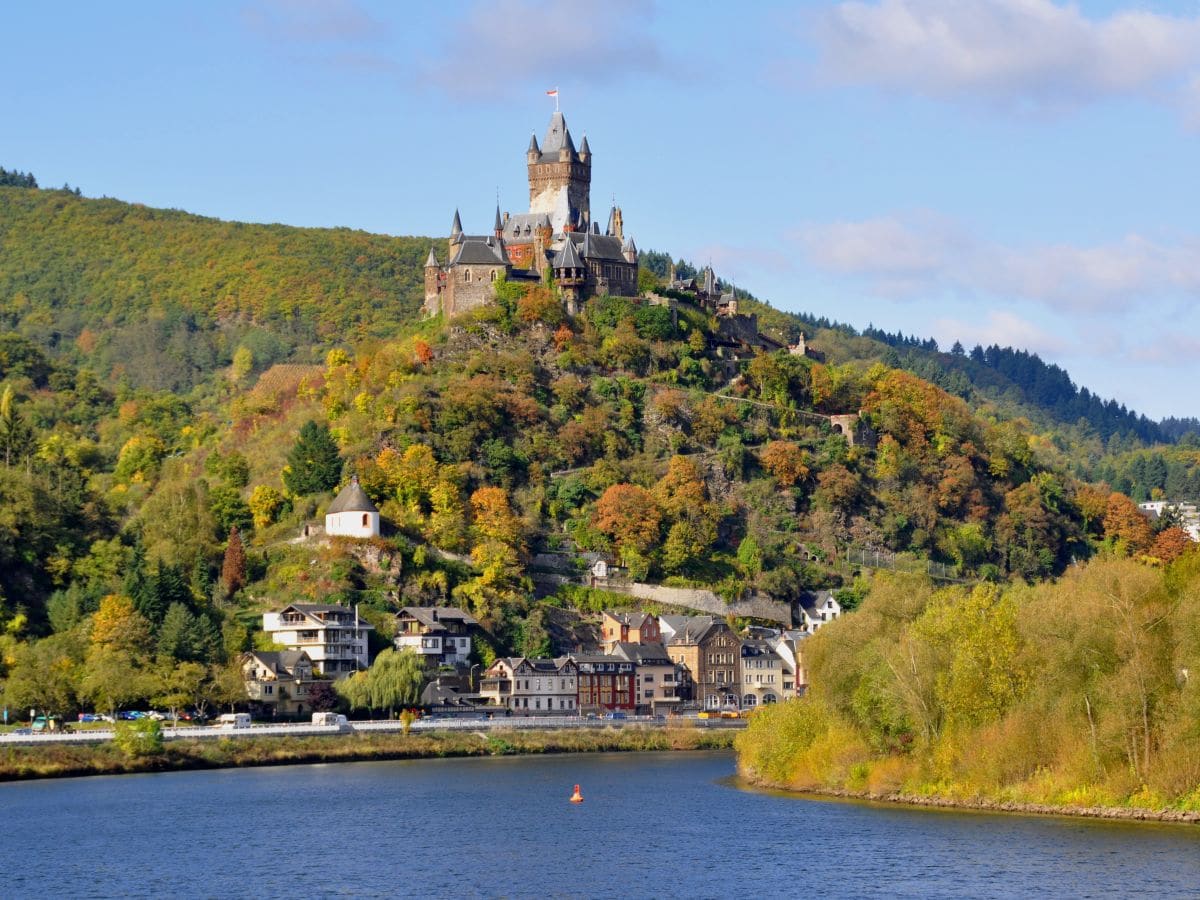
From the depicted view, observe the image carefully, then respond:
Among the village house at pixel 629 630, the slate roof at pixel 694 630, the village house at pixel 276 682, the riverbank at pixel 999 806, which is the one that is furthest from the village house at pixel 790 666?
the riverbank at pixel 999 806

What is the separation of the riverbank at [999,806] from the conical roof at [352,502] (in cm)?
4863

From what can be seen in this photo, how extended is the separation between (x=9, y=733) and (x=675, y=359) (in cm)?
7316

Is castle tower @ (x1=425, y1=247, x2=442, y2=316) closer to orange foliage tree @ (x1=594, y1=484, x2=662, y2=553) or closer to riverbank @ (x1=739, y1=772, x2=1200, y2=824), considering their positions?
orange foliage tree @ (x1=594, y1=484, x2=662, y2=553)

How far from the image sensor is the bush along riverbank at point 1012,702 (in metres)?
66.8

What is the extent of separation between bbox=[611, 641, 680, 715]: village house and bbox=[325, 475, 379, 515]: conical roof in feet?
60.6

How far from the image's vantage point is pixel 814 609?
138000mm

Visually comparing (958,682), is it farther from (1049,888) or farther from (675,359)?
(675,359)

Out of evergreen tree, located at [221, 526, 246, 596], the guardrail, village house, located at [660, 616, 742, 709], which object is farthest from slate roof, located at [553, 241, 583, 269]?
the guardrail

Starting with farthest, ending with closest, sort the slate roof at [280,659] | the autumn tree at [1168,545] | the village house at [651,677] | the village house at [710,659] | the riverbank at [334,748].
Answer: the autumn tree at [1168,545]
the village house at [710,659]
the village house at [651,677]
the slate roof at [280,659]
the riverbank at [334,748]

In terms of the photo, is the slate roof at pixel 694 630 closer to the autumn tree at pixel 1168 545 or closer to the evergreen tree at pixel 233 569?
the evergreen tree at pixel 233 569

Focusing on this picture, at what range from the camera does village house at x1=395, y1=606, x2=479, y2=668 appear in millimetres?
120125

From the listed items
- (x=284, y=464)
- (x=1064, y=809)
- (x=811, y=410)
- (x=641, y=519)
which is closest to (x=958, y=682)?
(x=1064, y=809)

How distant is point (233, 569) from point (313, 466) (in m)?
12.5

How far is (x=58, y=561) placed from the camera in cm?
11988
